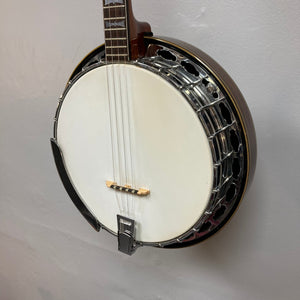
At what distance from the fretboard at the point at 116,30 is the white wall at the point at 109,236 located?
246 mm

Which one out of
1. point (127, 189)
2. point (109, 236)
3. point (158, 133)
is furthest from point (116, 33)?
point (109, 236)

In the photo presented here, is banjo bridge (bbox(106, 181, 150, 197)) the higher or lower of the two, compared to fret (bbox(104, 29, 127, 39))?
lower

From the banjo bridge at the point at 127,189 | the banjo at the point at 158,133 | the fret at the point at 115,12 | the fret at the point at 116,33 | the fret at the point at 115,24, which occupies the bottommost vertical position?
Answer: the banjo bridge at the point at 127,189

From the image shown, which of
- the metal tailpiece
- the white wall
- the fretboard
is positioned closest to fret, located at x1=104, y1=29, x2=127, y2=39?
the fretboard

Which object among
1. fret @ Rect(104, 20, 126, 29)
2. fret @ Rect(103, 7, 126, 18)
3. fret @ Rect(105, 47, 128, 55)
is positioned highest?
fret @ Rect(103, 7, 126, 18)

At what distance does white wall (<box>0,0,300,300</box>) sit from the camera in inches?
28.0

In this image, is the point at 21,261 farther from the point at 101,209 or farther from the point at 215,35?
the point at 215,35

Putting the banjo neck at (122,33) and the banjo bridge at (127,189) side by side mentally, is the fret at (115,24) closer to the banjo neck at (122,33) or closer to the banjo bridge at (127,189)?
the banjo neck at (122,33)

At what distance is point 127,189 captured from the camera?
660 mm

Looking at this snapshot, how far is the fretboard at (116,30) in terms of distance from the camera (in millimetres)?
567

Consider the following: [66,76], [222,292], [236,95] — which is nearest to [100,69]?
[236,95]

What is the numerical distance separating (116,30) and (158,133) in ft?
0.65

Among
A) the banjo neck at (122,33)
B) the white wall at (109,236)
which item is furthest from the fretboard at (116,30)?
the white wall at (109,236)

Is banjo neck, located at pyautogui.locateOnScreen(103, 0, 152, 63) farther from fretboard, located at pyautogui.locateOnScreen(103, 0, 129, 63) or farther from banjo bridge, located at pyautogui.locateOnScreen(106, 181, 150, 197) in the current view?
banjo bridge, located at pyautogui.locateOnScreen(106, 181, 150, 197)
